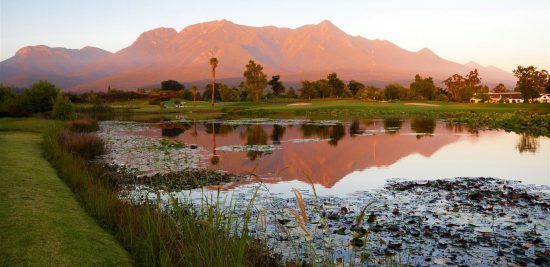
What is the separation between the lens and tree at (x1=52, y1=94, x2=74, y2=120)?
45375mm

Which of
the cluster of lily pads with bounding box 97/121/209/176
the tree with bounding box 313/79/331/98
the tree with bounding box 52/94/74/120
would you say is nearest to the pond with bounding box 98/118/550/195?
the cluster of lily pads with bounding box 97/121/209/176

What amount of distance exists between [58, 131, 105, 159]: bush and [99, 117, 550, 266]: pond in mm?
1158

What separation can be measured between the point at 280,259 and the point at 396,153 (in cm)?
2005

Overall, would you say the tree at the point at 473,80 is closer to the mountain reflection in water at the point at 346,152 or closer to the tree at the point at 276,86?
the tree at the point at 276,86

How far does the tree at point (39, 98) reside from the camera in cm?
4822

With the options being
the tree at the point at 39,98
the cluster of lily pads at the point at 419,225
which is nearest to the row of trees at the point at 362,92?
the tree at the point at 39,98

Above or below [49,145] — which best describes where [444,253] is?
below

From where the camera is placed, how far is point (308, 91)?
448ft

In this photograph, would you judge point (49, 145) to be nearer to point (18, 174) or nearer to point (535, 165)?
point (18, 174)

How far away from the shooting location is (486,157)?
80.8 feet

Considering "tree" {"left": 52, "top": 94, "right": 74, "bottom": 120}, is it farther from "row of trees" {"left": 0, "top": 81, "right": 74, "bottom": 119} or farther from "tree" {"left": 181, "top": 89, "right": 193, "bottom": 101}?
"tree" {"left": 181, "top": 89, "right": 193, "bottom": 101}

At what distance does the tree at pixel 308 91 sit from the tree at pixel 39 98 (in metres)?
93.3

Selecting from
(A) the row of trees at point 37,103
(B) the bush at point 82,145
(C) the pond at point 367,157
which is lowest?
(C) the pond at point 367,157

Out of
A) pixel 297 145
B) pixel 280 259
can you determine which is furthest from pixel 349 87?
pixel 280 259
